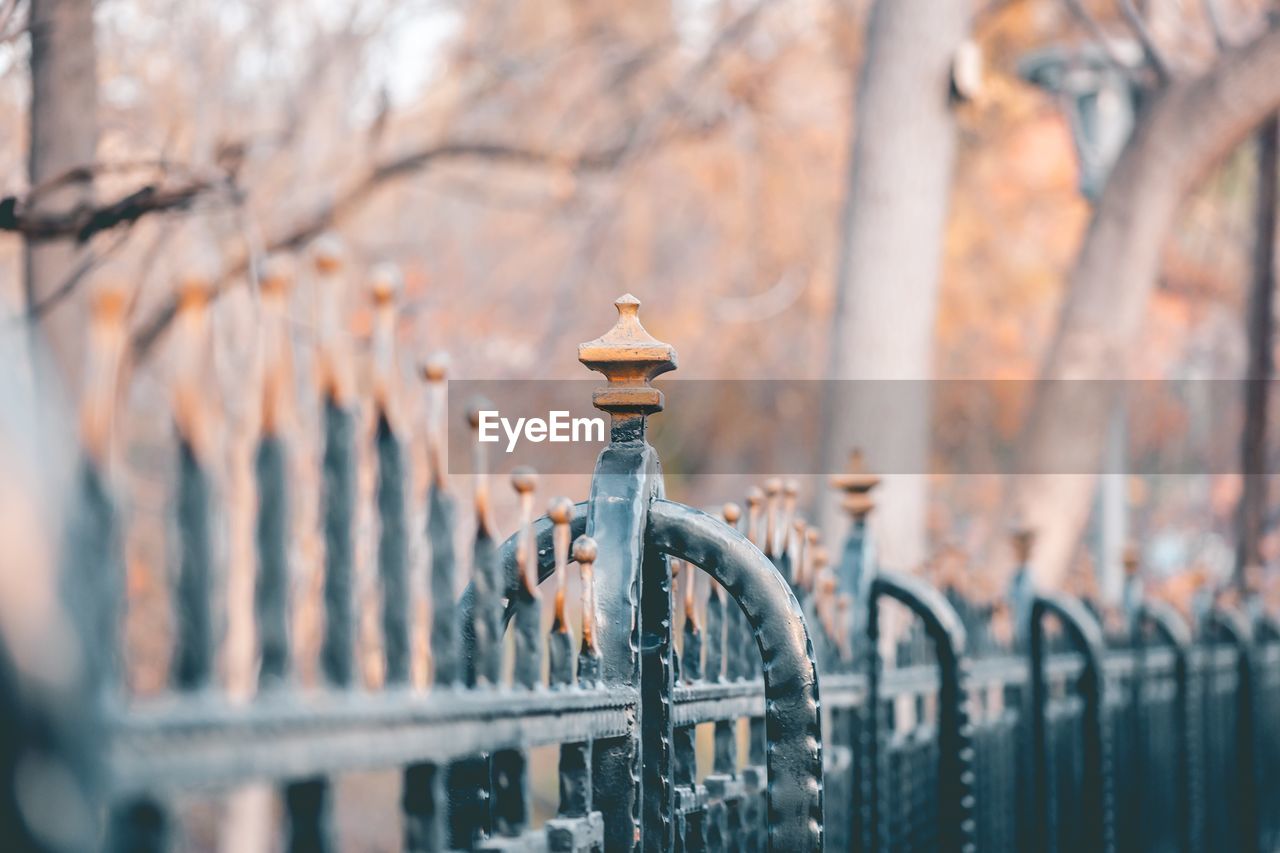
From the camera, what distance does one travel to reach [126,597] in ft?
3.89

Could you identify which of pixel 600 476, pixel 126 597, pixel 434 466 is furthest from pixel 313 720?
pixel 600 476

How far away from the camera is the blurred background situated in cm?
638

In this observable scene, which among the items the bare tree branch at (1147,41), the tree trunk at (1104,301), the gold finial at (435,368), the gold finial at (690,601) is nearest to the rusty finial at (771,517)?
the gold finial at (690,601)

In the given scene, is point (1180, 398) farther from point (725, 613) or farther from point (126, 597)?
point (126, 597)

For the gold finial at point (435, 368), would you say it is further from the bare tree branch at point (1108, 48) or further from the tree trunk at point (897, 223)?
the bare tree branch at point (1108, 48)

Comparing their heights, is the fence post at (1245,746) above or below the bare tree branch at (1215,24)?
below

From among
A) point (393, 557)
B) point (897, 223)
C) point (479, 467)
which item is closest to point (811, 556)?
point (479, 467)

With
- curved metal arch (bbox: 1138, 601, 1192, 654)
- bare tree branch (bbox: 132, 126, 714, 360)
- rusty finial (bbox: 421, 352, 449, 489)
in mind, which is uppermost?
bare tree branch (bbox: 132, 126, 714, 360)

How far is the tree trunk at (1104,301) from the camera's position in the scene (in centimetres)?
924

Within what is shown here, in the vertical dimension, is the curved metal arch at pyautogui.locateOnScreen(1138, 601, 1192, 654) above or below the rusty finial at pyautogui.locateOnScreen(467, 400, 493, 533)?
below

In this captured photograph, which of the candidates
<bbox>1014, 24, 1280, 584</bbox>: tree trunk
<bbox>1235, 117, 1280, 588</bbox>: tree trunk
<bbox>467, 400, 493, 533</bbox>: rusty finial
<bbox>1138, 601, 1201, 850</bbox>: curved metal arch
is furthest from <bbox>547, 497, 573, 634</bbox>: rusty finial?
<bbox>1235, 117, 1280, 588</bbox>: tree trunk

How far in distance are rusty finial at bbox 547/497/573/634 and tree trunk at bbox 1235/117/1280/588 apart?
10563 mm

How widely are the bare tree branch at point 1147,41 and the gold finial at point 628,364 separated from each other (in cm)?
758

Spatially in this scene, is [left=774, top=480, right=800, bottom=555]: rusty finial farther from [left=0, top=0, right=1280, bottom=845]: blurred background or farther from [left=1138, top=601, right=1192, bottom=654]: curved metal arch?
[left=1138, top=601, right=1192, bottom=654]: curved metal arch
